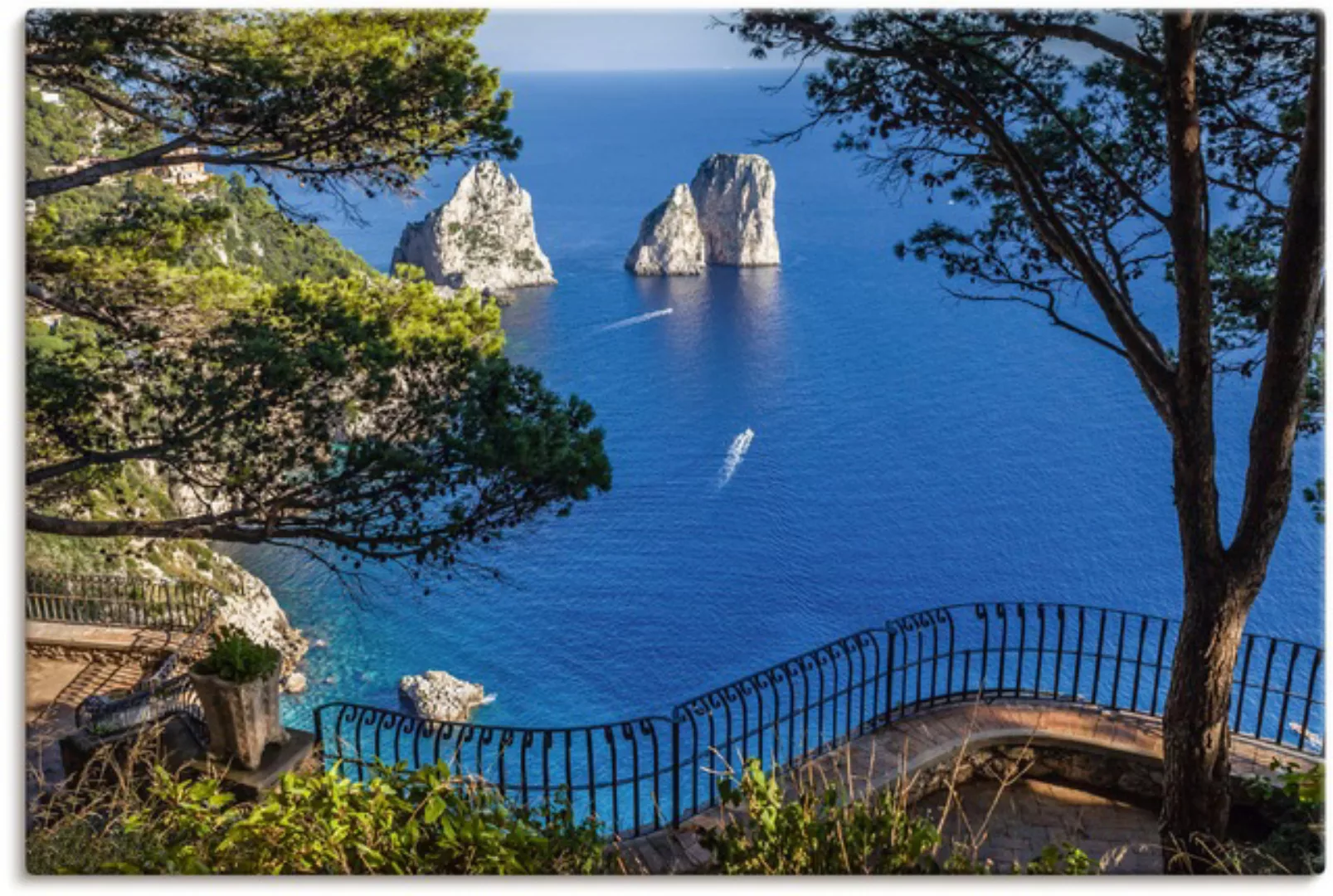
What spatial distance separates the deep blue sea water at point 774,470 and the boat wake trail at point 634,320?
0.15 metres

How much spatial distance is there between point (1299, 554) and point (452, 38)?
70.3ft

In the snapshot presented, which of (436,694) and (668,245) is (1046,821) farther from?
(668,245)

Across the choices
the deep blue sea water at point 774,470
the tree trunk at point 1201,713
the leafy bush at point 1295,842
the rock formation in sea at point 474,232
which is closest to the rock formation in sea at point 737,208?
the deep blue sea water at point 774,470

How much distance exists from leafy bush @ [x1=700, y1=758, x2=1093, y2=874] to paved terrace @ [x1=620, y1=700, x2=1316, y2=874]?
1.01 meters

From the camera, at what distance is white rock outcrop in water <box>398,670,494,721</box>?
18.3 metres

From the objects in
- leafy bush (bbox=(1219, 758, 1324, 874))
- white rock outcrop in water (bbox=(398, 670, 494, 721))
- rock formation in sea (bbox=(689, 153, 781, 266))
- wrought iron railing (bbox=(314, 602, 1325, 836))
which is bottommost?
white rock outcrop in water (bbox=(398, 670, 494, 721))

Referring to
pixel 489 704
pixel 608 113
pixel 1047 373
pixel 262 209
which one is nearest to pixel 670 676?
pixel 489 704

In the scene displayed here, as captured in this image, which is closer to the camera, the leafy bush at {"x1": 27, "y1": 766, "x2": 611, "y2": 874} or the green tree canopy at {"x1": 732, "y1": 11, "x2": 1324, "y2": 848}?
the leafy bush at {"x1": 27, "y1": 766, "x2": 611, "y2": 874}

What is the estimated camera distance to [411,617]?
69.7 ft

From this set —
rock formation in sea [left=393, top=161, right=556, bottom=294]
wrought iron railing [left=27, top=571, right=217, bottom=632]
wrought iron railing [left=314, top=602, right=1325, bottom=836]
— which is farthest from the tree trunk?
rock formation in sea [left=393, top=161, right=556, bottom=294]

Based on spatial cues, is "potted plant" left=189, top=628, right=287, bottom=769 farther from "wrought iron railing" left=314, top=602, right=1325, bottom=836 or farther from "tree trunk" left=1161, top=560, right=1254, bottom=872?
"tree trunk" left=1161, top=560, right=1254, bottom=872

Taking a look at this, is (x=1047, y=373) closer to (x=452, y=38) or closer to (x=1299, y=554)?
Answer: (x=1299, y=554)

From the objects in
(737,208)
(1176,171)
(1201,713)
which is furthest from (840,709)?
(737,208)

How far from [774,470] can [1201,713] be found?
23.4m
